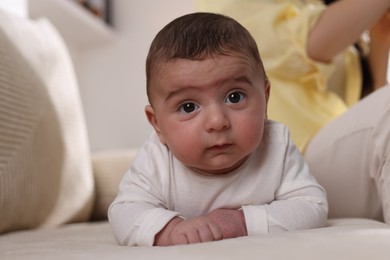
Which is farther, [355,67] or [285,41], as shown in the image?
[355,67]

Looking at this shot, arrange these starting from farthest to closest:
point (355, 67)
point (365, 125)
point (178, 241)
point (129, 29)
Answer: point (129, 29)
point (355, 67)
point (365, 125)
point (178, 241)

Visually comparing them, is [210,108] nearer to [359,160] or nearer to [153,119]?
[153,119]

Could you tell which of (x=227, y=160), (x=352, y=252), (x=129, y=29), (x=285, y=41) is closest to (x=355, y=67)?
(x=285, y=41)

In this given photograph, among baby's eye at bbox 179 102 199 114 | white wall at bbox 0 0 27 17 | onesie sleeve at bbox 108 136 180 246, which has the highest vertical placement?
white wall at bbox 0 0 27 17

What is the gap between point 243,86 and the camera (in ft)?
2.29

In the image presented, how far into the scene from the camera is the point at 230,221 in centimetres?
69

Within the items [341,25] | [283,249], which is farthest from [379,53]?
[283,249]

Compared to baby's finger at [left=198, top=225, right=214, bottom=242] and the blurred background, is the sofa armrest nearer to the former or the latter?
the blurred background

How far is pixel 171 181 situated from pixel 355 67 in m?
0.77

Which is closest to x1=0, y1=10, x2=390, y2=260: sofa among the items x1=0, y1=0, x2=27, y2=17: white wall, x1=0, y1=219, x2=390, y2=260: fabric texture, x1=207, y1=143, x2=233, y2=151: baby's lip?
x1=0, y1=219, x2=390, y2=260: fabric texture

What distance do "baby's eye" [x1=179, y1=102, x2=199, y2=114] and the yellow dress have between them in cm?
50

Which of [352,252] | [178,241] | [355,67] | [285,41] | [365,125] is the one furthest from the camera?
[355,67]

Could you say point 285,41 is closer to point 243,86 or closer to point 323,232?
point 243,86

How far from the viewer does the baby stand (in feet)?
2.21
